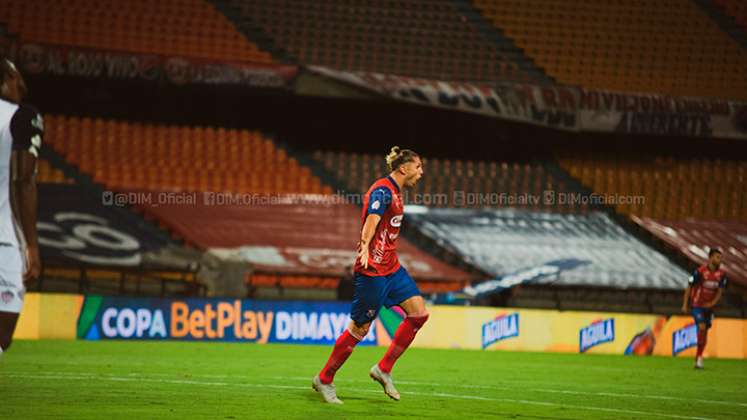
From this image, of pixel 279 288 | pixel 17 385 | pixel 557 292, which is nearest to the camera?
pixel 17 385

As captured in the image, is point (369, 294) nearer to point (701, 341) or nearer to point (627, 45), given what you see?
point (701, 341)

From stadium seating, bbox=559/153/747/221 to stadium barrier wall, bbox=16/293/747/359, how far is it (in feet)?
29.5

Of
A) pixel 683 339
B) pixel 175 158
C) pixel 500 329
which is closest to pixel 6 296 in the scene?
pixel 500 329

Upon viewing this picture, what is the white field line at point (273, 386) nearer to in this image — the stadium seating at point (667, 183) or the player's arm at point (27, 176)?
the player's arm at point (27, 176)

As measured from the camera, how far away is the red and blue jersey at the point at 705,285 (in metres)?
19.5

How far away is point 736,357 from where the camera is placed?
936 inches

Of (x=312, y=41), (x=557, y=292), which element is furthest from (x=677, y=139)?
(x=312, y=41)

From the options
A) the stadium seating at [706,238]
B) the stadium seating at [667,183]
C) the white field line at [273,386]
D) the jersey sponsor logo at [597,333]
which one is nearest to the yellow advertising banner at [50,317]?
the white field line at [273,386]

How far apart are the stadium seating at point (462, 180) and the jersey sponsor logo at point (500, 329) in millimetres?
8229

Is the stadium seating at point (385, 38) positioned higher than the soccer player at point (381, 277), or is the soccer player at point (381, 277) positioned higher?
the stadium seating at point (385, 38)

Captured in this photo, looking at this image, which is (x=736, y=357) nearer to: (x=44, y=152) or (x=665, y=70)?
(x=665, y=70)

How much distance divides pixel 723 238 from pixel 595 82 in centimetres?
580

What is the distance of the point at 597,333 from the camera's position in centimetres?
2375

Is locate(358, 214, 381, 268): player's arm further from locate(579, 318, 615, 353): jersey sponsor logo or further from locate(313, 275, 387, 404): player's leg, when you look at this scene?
locate(579, 318, 615, 353): jersey sponsor logo
